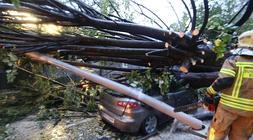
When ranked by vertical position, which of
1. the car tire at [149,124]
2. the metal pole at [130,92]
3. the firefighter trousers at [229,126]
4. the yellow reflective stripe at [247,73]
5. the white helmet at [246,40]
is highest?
the white helmet at [246,40]

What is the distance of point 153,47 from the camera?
13.6ft

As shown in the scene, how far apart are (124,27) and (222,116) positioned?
2.07 m

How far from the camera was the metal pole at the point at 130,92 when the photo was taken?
3.94m

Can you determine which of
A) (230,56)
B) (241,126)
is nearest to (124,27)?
(230,56)

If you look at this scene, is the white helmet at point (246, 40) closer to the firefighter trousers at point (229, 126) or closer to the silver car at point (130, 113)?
the firefighter trousers at point (229, 126)

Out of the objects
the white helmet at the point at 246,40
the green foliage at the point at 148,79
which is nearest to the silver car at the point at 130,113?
the green foliage at the point at 148,79

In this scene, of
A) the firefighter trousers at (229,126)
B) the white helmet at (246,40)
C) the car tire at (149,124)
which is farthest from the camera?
the car tire at (149,124)

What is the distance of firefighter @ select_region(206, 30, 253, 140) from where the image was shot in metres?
3.96

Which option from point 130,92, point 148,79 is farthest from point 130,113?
point 130,92

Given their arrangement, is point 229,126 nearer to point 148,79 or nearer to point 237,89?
point 237,89

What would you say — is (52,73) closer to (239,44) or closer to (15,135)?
(15,135)

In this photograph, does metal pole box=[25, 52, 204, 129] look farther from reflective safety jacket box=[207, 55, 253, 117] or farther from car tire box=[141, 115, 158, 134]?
car tire box=[141, 115, 158, 134]

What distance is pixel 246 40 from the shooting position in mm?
3887

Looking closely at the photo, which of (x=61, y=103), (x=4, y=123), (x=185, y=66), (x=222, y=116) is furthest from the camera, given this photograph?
(x=61, y=103)
